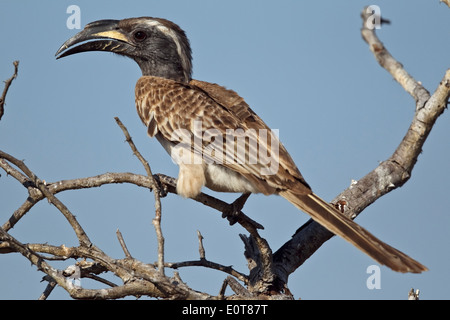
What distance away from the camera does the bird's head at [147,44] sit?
263 inches

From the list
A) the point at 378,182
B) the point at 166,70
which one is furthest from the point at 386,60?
the point at 166,70

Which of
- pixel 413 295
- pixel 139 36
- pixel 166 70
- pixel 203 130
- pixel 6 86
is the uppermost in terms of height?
pixel 139 36

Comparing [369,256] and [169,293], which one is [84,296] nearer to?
[169,293]

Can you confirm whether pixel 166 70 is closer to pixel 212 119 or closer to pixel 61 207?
pixel 212 119

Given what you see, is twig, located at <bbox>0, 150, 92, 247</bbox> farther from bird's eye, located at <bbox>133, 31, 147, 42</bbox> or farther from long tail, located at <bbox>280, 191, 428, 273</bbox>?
bird's eye, located at <bbox>133, 31, 147, 42</bbox>

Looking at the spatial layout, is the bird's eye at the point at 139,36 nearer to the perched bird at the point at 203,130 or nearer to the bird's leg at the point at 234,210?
the perched bird at the point at 203,130

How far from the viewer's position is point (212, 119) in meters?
5.54

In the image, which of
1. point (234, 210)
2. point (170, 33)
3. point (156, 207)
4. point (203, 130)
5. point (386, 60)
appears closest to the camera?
point (386, 60)

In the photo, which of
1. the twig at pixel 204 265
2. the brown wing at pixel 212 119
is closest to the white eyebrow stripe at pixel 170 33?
the brown wing at pixel 212 119

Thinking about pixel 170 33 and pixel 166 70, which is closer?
pixel 166 70

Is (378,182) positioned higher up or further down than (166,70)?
further down

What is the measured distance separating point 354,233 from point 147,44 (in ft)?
11.1

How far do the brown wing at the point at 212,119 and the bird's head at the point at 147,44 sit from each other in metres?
0.40
